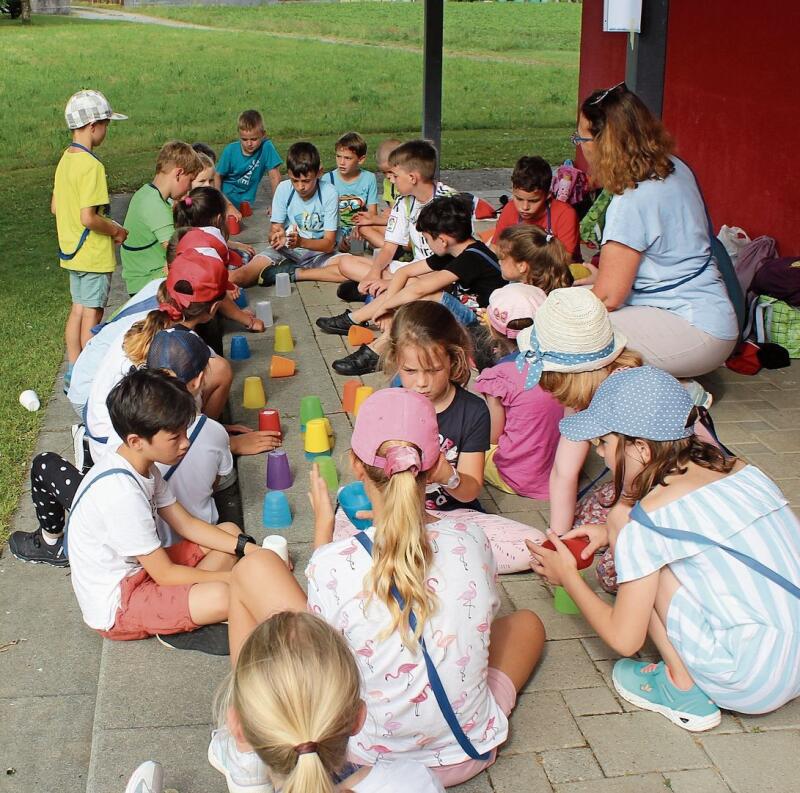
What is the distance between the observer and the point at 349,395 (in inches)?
227

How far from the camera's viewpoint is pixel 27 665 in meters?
3.81

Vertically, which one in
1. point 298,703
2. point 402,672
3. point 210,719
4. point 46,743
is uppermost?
point 298,703

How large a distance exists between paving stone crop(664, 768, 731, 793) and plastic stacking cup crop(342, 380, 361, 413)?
3093 mm

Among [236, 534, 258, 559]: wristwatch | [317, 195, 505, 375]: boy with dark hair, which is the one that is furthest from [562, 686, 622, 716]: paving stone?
[317, 195, 505, 375]: boy with dark hair

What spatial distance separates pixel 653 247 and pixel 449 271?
1.39m

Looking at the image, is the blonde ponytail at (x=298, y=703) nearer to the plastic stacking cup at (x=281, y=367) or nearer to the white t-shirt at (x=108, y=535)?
the white t-shirt at (x=108, y=535)

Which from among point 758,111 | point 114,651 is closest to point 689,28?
point 758,111

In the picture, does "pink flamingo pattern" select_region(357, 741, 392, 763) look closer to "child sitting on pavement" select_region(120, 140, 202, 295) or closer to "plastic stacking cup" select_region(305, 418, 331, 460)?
"plastic stacking cup" select_region(305, 418, 331, 460)

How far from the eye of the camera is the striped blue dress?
115 inches

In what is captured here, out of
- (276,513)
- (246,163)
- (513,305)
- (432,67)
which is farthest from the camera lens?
(432,67)

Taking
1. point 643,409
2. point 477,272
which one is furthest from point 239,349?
point 643,409

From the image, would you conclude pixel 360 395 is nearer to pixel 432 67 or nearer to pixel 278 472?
pixel 278 472

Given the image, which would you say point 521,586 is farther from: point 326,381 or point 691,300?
point 326,381

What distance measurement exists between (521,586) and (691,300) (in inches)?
72.2
